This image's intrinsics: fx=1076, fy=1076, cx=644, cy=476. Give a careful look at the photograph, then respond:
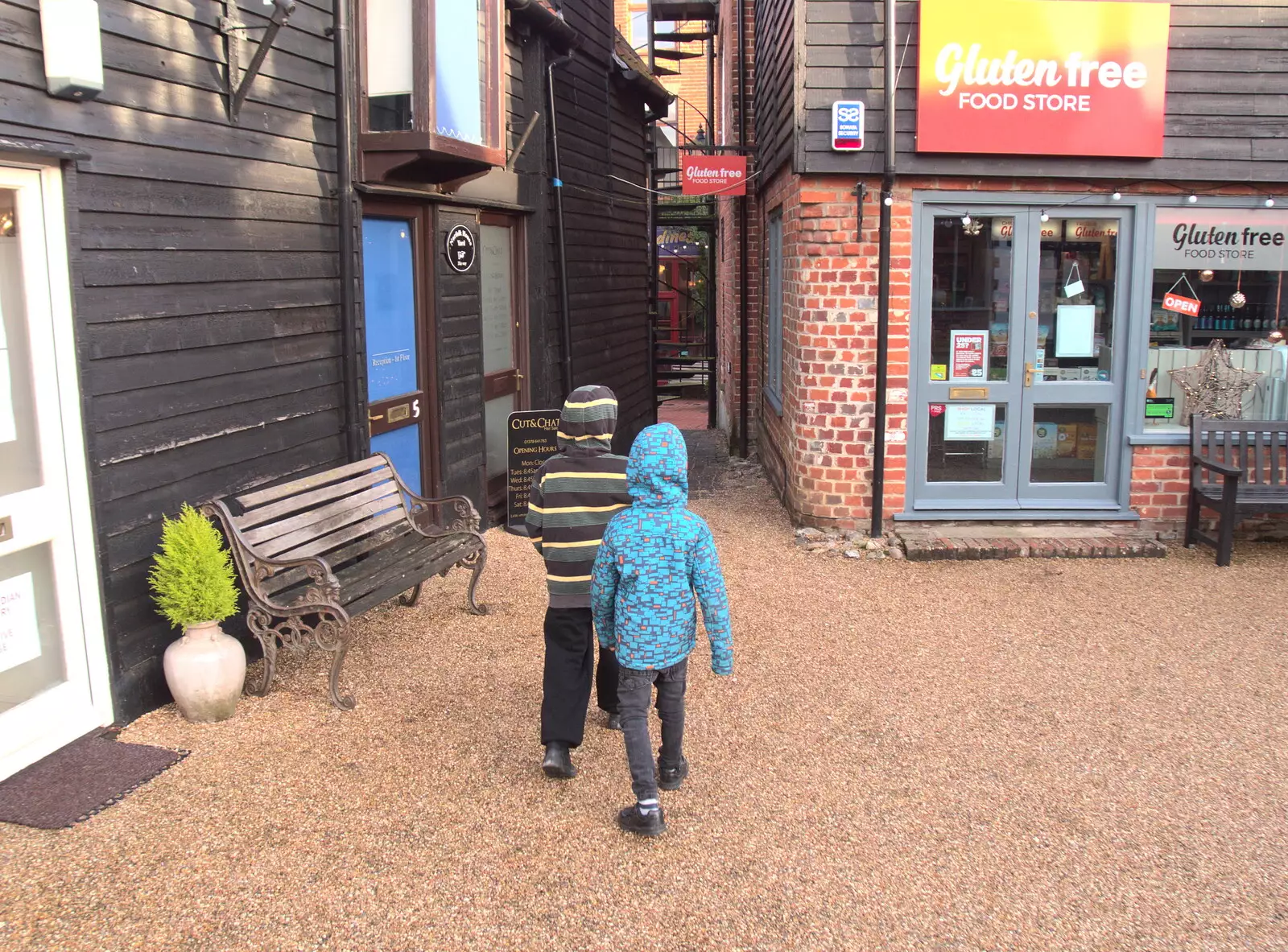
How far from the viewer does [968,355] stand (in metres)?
7.82

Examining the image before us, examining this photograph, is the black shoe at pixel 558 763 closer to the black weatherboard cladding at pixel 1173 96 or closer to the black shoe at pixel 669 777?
the black shoe at pixel 669 777

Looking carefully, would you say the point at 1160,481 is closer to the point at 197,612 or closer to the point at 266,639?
the point at 266,639

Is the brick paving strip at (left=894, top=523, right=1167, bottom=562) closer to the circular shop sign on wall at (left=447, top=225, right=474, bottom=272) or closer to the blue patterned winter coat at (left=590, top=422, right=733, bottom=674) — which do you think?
the circular shop sign on wall at (left=447, top=225, right=474, bottom=272)

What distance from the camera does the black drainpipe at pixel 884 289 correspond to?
23.7ft

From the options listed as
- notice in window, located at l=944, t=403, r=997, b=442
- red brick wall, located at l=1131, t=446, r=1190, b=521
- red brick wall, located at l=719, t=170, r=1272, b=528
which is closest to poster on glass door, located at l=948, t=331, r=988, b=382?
notice in window, located at l=944, t=403, r=997, b=442

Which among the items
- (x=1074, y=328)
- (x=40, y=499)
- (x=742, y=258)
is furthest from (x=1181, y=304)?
(x=40, y=499)

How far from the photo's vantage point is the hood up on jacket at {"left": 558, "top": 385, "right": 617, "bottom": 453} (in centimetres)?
410

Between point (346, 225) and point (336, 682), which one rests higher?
point (346, 225)

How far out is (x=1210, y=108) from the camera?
749 centimetres

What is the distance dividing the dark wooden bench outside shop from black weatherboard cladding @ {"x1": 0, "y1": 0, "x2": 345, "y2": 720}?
5878mm

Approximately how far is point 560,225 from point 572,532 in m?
5.80

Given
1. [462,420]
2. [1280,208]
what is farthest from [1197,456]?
[462,420]

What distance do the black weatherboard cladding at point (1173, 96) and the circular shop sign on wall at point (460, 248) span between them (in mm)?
2399

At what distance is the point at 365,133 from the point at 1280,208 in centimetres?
630
